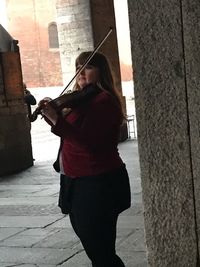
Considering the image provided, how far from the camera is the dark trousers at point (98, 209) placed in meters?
2.90

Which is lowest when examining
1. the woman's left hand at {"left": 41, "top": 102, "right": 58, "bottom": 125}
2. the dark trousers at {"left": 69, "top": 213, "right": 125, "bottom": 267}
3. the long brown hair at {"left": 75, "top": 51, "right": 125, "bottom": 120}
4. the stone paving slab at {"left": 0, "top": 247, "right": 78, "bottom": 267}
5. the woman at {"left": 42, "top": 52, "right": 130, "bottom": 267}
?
the stone paving slab at {"left": 0, "top": 247, "right": 78, "bottom": 267}

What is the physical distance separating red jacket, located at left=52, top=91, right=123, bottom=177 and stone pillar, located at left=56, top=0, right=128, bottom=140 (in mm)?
9857

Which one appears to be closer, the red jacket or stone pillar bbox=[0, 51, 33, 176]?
the red jacket

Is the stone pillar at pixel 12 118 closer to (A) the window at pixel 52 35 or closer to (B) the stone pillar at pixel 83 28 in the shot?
(B) the stone pillar at pixel 83 28

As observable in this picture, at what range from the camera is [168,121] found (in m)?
2.55

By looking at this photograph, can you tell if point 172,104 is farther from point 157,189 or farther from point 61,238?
point 61,238

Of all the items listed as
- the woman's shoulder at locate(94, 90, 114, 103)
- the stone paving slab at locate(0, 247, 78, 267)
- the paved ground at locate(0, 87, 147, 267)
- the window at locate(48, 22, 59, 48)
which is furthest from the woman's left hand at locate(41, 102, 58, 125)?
the window at locate(48, 22, 59, 48)

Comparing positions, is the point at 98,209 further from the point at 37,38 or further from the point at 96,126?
the point at 37,38

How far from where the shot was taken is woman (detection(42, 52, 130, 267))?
9.46ft

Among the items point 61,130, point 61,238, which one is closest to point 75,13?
point 61,238

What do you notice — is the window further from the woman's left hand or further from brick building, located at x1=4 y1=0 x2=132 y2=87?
the woman's left hand

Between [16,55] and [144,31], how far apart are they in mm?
7745

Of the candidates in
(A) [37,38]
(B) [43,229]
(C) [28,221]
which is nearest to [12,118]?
(C) [28,221]

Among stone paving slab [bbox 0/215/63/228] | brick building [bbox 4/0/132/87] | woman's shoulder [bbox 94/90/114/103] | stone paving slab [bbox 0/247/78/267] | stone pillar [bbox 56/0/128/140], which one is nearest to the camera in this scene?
woman's shoulder [bbox 94/90/114/103]
